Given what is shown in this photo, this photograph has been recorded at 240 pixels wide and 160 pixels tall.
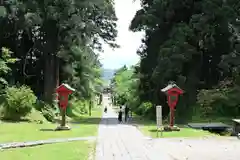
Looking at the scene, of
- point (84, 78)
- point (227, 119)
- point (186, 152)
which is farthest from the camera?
point (84, 78)

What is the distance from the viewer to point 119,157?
15.0 metres

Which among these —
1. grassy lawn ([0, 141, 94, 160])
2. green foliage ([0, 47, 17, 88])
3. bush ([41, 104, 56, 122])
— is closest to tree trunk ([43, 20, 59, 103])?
bush ([41, 104, 56, 122])

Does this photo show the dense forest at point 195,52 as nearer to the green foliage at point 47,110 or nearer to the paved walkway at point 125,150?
the green foliage at point 47,110

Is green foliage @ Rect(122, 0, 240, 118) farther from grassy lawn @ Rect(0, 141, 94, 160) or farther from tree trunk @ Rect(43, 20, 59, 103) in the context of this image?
grassy lawn @ Rect(0, 141, 94, 160)

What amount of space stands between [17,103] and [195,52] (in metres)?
15.6

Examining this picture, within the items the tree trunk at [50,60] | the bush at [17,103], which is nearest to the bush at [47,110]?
the tree trunk at [50,60]

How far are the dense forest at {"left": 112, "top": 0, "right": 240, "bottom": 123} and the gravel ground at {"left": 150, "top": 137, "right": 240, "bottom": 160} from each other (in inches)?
589

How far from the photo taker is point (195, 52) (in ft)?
127

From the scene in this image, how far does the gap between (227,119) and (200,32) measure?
8427mm

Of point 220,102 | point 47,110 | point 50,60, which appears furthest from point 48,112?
point 220,102

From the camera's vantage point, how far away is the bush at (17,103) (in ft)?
108

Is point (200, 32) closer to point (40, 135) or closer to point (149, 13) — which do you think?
point (149, 13)

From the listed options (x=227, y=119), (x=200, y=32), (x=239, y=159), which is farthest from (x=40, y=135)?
(x=200, y=32)

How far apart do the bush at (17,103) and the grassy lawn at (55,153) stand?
1393 centimetres
